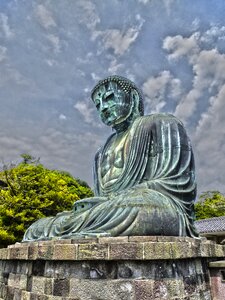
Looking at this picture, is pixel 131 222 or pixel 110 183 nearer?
pixel 131 222

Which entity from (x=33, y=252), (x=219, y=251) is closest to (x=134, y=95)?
(x=219, y=251)

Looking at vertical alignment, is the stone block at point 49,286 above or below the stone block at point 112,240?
below

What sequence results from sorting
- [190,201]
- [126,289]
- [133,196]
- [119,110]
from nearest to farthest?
[126,289] → [133,196] → [190,201] → [119,110]

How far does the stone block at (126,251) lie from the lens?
3193 millimetres

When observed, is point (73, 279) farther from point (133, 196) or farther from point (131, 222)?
point (133, 196)

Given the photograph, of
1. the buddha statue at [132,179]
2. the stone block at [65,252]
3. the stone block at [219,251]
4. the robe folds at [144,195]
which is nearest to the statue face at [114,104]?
the buddha statue at [132,179]

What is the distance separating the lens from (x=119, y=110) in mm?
6332

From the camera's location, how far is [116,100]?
6324 mm

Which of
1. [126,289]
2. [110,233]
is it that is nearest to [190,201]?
[110,233]

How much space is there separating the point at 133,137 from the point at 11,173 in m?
12.3

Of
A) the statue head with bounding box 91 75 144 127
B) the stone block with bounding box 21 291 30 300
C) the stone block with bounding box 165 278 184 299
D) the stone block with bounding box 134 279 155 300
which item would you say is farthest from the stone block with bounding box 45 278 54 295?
the statue head with bounding box 91 75 144 127

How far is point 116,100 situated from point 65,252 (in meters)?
3.66

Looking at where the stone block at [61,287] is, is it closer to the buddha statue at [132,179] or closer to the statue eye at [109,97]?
the buddha statue at [132,179]

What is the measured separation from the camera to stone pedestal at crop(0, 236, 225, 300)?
3.21m
